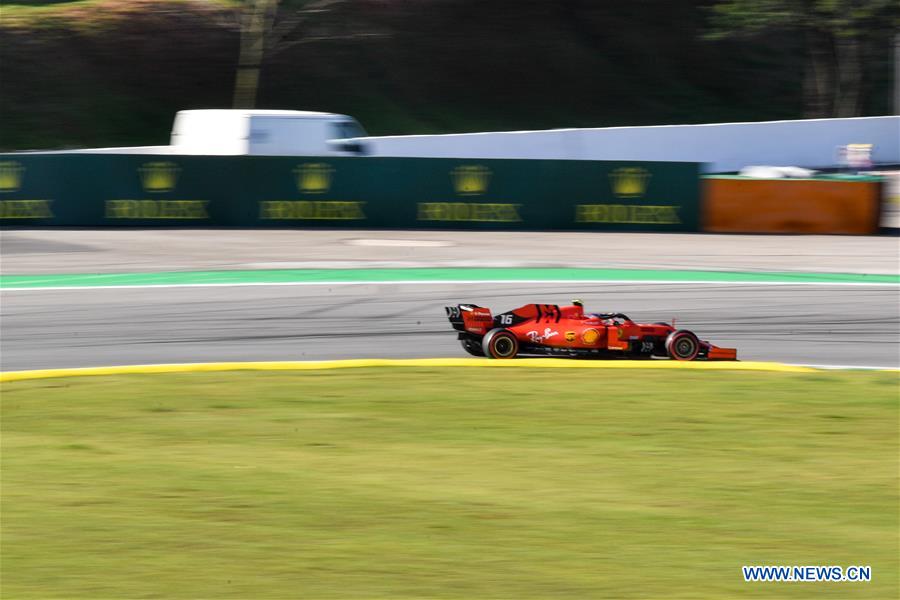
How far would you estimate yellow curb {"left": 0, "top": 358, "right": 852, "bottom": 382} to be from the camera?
33.2 ft

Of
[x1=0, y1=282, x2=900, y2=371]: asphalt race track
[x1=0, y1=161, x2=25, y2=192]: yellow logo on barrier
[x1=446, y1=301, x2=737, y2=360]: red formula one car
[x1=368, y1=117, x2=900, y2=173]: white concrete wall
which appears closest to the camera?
[x1=446, y1=301, x2=737, y2=360]: red formula one car

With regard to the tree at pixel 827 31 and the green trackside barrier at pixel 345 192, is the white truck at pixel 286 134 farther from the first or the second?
the tree at pixel 827 31

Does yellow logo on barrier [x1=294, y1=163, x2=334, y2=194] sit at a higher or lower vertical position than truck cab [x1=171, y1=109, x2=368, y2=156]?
lower

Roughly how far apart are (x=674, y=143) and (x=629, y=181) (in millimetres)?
9881

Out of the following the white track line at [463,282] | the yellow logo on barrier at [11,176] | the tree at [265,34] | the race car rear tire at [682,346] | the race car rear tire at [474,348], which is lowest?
the race car rear tire at [474,348]

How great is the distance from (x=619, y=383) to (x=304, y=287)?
6.19 m

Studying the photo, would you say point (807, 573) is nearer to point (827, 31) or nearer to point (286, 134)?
point (286, 134)

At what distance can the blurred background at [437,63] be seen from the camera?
3509cm

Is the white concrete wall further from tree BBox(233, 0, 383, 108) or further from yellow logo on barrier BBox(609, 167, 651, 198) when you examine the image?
tree BBox(233, 0, 383, 108)

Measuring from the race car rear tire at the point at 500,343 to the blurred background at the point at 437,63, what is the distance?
24631mm

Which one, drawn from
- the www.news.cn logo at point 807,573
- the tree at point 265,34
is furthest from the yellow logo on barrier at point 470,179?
the tree at point 265,34

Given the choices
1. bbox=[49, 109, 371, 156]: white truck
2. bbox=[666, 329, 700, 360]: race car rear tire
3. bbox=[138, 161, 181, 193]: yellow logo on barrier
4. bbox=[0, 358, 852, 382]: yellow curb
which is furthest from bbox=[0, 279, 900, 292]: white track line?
bbox=[49, 109, 371, 156]: white truck

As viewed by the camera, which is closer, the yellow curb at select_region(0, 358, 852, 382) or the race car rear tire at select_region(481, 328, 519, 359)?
the yellow curb at select_region(0, 358, 852, 382)

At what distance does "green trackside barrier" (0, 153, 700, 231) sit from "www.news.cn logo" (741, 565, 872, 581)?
608 inches
